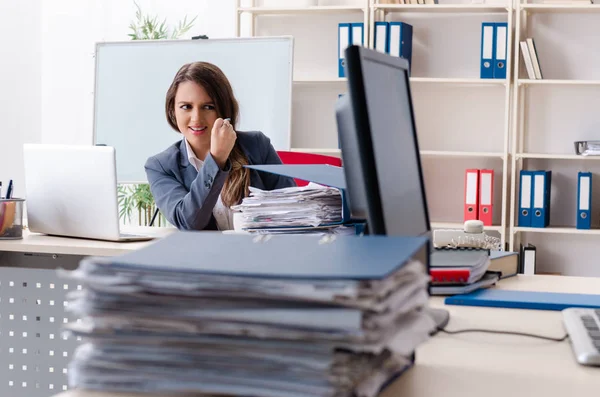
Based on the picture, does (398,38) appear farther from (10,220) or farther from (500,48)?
(10,220)

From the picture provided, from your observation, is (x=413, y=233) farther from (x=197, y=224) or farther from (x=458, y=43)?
(x=458, y=43)

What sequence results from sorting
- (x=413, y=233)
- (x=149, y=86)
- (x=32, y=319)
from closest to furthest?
(x=413, y=233) < (x=32, y=319) < (x=149, y=86)

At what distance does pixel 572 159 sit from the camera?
4613mm

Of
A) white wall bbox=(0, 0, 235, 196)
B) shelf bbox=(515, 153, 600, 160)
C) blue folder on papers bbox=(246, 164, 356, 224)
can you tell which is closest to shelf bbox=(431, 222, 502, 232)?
shelf bbox=(515, 153, 600, 160)

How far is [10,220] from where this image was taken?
8.23 feet

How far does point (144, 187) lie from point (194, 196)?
2.34 metres

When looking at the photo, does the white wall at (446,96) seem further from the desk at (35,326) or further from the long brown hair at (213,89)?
the desk at (35,326)

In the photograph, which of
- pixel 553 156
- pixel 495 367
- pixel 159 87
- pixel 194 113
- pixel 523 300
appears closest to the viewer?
pixel 495 367

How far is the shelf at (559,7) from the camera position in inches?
172

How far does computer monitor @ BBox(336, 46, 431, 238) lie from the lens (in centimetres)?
97

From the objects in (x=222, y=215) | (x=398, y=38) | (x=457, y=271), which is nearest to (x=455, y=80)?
(x=398, y=38)

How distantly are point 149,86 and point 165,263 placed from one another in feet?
11.8

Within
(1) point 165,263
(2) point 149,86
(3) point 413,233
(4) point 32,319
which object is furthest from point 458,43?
(1) point 165,263

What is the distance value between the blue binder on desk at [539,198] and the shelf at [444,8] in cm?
90
